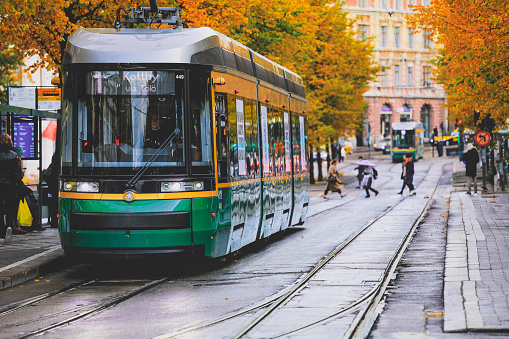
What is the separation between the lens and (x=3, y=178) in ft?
52.3

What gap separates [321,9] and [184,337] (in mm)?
38295

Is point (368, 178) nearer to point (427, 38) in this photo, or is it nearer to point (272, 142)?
point (427, 38)

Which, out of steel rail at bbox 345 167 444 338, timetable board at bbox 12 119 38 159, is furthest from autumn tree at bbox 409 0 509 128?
timetable board at bbox 12 119 38 159

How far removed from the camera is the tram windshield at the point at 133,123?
12.2 m

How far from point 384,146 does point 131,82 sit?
76.1 m

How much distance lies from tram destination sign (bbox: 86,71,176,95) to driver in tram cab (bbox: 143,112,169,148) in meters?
0.34

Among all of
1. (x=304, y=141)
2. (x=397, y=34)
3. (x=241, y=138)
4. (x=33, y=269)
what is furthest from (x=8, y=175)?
(x=397, y=34)

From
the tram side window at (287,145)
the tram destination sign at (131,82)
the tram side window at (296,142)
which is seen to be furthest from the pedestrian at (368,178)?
the tram destination sign at (131,82)

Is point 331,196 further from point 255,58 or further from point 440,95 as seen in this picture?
point 440,95

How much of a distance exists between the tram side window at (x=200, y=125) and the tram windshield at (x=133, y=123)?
1cm

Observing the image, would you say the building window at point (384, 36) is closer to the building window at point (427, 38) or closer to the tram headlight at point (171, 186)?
the building window at point (427, 38)

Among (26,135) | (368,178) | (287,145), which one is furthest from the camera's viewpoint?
(368,178)

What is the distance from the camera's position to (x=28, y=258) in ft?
46.5

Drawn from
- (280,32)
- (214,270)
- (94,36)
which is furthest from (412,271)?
(280,32)
